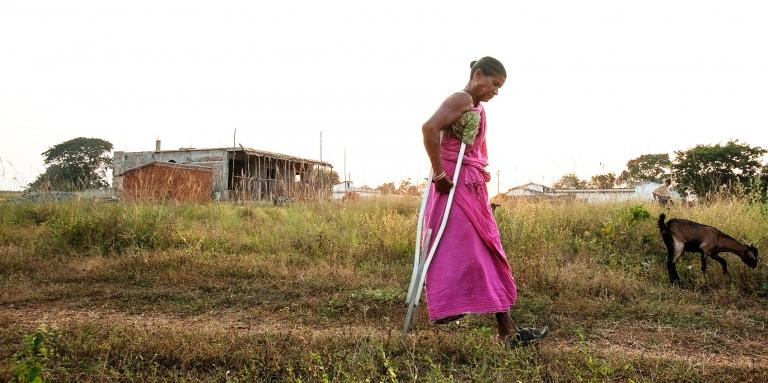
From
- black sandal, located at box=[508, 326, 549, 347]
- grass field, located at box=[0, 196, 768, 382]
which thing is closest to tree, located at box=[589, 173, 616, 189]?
grass field, located at box=[0, 196, 768, 382]

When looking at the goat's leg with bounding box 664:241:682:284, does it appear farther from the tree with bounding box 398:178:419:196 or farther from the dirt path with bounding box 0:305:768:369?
the tree with bounding box 398:178:419:196

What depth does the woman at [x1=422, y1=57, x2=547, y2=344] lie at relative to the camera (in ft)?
9.96

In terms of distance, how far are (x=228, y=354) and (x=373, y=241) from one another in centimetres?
398

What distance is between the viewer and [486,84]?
10.4 ft

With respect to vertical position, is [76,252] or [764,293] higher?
[76,252]

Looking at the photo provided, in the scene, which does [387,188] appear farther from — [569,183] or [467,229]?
[467,229]

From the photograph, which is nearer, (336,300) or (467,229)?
(467,229)

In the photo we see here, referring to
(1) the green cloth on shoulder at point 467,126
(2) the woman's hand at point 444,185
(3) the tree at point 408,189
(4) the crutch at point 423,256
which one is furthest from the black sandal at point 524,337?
(3) the tree at point 408,189

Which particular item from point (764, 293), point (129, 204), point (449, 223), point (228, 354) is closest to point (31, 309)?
point (228, 354)

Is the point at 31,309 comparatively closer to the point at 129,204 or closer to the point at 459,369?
the point at 459,369

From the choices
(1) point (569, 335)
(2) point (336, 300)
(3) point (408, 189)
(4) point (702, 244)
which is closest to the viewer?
(1) point (569, 335)

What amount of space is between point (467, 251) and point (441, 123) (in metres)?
0.79

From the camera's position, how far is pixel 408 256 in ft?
21.1

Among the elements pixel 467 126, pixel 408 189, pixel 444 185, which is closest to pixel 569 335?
pixel 444 185
